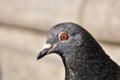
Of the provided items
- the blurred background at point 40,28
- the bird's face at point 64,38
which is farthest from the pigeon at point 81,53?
the blurred background at point 40,28

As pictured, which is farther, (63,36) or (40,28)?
(40,28)

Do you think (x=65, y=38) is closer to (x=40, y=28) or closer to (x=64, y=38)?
(x=64, y=38)

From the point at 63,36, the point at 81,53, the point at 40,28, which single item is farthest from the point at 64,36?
the point at 40,28

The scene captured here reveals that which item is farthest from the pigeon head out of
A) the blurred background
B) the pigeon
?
the blurred background

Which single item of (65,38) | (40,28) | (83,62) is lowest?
(83,62)

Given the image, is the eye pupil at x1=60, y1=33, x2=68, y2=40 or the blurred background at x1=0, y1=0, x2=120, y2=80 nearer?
the eye pupil at x1=60, y1=33, x2=68, y2=40

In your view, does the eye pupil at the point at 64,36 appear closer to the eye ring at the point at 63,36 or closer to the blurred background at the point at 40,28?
the eye ring at the point at 63,36

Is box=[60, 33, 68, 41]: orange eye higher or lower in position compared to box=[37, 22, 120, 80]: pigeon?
higher

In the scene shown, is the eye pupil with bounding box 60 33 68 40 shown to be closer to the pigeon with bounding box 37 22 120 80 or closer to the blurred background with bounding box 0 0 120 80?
the pigeon with bounding box 37 22 120 80
